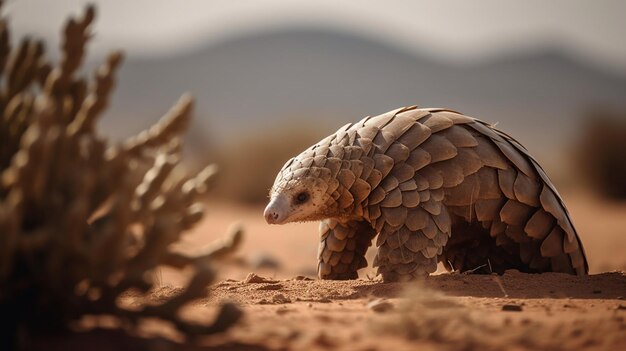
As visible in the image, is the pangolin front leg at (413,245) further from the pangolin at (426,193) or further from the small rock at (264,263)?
the small rock at (264,263)

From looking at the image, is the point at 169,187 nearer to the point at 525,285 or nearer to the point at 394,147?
the point at 394,147

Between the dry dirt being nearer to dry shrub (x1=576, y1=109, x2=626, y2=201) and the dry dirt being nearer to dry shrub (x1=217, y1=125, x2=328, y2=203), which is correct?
dry shrub (x1=576, y1=109, x2=626, y2=201)

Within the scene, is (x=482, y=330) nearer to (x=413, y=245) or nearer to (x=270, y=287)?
(x=413, y=245)

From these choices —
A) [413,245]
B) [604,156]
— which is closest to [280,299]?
[413,245]

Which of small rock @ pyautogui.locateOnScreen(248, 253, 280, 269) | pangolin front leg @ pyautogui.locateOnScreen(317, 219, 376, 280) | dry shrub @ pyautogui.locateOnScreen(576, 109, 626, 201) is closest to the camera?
pangolin front leg @ pyautogui.locateOnScreen(317, 219, 376, 280)

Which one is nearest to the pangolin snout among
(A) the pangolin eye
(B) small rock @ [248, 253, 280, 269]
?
(A) the pangolin eye

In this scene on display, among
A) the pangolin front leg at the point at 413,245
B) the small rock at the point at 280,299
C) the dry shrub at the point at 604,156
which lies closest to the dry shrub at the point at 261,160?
the dry shrub at the point at 604,156
